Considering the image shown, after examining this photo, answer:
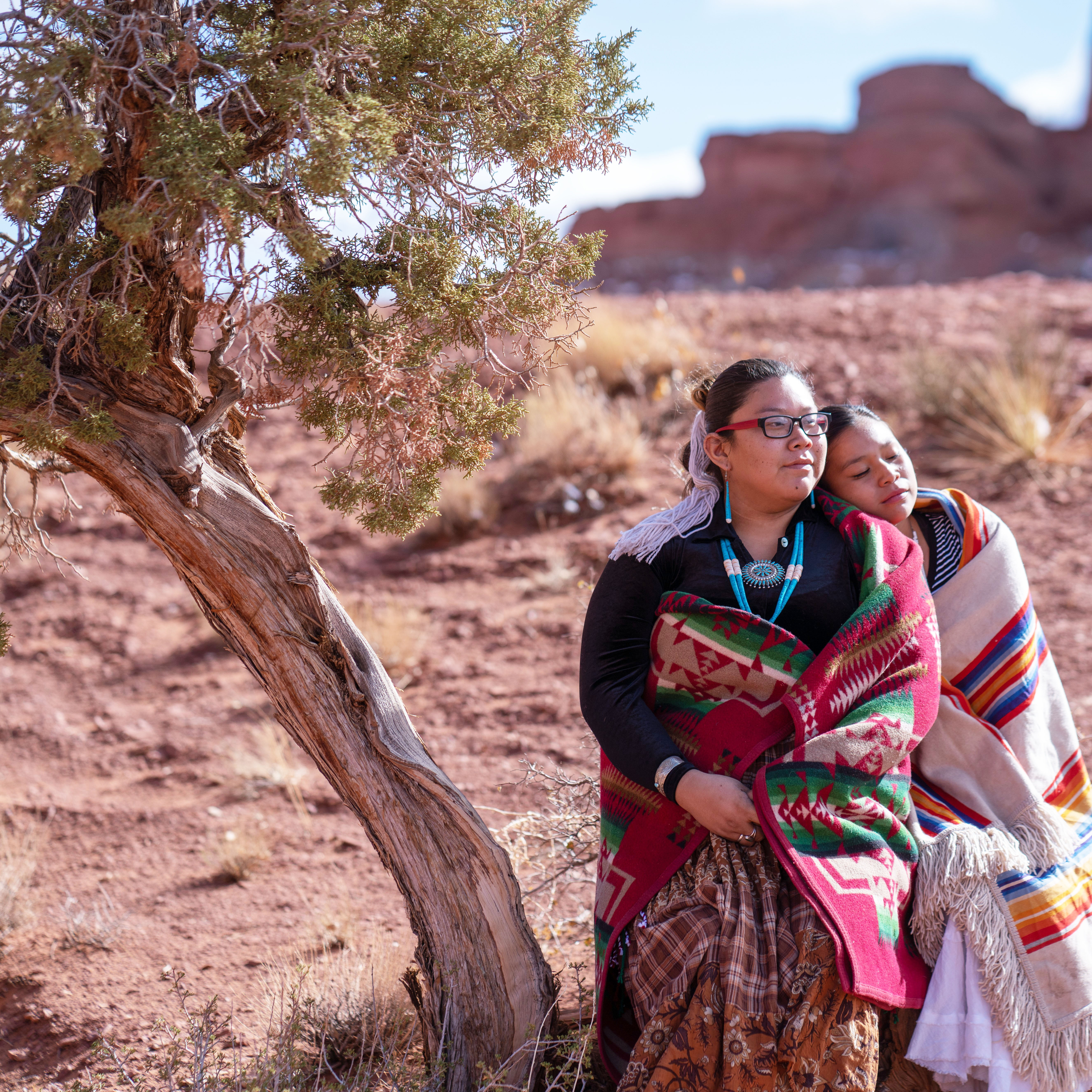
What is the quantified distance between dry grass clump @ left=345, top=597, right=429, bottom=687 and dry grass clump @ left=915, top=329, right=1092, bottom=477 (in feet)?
13.3

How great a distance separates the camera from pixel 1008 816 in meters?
2.50

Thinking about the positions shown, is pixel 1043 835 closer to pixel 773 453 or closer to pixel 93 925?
pixel 773 453

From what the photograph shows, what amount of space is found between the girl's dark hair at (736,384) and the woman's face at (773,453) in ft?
0.05

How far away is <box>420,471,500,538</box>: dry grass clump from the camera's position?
769 cm

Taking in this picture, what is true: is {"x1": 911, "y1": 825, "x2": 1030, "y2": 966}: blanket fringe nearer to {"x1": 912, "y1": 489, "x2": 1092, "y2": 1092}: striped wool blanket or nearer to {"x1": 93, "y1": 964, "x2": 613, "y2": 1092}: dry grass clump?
{"x1": 912, "y1": 489, "x2": 1092, "y2": 1092}: striped wool blanket

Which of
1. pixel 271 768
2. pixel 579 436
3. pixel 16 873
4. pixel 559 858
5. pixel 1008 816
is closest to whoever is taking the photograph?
pixel 1008 816

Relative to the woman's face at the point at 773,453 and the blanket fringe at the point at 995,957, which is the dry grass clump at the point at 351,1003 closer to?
the blanket fringe at the point at 995,957

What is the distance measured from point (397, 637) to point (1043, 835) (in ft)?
13.5

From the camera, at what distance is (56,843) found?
4.52 metres

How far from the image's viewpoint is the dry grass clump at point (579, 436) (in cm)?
752

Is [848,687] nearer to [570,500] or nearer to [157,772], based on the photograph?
[157,772]

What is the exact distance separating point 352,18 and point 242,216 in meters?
0.47

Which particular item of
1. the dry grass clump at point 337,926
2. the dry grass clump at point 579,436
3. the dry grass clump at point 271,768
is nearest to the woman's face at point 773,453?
the dry grass clump at point 337,926

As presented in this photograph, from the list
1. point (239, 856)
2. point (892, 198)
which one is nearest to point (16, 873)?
point (239, 856)
